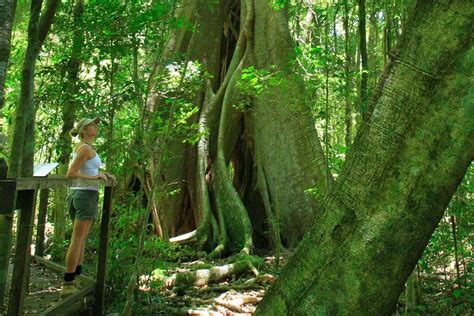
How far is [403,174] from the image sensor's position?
6.81 ft

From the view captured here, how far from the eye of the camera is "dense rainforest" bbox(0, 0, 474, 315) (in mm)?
2076

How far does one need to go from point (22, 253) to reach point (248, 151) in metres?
7.14

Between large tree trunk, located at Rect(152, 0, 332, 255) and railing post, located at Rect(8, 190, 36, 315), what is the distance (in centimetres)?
462

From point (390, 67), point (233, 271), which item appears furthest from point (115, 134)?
point (390, 67)

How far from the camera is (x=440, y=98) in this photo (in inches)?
81.9

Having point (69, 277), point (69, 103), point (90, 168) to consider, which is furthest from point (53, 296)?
point (69, 103)

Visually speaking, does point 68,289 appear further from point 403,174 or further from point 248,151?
point 248,151

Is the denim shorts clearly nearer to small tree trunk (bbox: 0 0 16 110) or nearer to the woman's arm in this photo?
the woman's arm

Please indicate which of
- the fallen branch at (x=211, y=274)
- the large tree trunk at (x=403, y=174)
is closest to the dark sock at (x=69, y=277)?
the fallen branch at (x=211, y=274)

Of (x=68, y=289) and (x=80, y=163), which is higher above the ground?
(x=80, y=163)

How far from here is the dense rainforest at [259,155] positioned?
2.08 m

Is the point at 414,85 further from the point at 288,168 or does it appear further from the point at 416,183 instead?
the point at 288,168

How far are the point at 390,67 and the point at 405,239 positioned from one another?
2.50ft

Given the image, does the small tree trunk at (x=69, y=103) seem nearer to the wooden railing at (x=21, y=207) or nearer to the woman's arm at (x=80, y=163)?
the woman's arm at (x=80, y=163)
